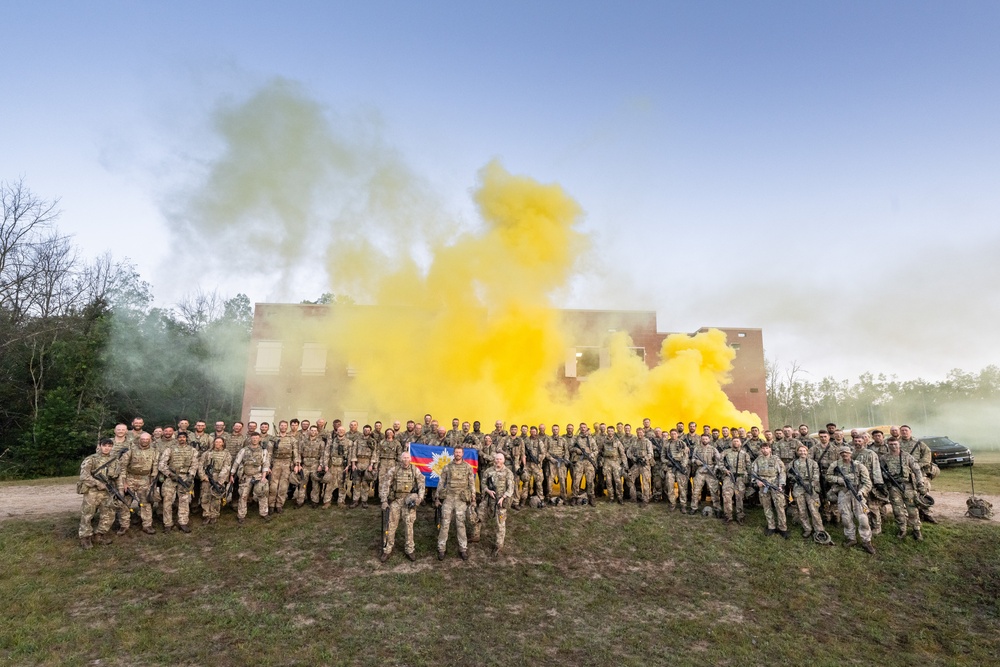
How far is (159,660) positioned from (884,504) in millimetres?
14195

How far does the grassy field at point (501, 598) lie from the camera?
305 inches

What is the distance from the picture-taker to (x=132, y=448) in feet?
37.7

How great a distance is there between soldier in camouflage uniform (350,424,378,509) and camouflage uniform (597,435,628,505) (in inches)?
245

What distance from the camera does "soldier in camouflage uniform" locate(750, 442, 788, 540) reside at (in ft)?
40.1

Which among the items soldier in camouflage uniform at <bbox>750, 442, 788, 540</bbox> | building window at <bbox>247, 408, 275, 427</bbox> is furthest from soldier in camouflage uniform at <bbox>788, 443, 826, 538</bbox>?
building window at <bbox>247, 408, 275, 427</bbox>

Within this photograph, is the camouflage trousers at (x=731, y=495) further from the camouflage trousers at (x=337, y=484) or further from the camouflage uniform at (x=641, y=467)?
the camouflage trousers at (x=337, y=484)

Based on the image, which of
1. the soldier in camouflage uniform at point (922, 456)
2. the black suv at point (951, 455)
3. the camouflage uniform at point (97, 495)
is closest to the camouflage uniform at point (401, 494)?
the camouflage uniform at point (97, 495)

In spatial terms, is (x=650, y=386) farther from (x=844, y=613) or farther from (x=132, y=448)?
(x=132, y=448)

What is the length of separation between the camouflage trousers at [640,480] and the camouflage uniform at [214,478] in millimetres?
10218

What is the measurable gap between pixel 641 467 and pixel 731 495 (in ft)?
8.26

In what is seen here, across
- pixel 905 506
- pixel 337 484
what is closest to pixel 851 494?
pixel 905 506

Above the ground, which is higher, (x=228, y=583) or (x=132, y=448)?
(x=132, y=448)

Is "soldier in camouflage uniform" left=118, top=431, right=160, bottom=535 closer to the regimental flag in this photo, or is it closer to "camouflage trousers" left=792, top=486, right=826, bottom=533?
the regimental flag

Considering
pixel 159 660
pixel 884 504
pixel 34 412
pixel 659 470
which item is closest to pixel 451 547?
pixel 159 660
